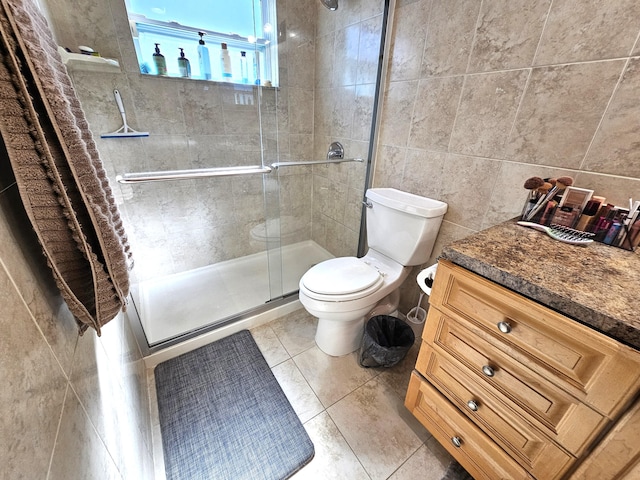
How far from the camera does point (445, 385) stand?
891 millimetres

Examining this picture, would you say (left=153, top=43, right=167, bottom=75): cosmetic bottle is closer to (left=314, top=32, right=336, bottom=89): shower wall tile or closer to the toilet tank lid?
(left=314, top=32, right=336, bottom=89): shower wall tile

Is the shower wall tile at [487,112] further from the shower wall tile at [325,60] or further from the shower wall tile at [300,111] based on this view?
the shower wall tile at [300,111]

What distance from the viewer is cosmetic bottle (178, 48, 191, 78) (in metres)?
1.61

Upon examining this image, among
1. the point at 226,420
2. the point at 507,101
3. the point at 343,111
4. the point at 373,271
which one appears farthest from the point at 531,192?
the point at 226,420

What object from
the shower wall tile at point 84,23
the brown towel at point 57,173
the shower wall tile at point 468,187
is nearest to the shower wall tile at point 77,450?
the brown towel at point 57,173

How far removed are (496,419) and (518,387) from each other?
0.51ft

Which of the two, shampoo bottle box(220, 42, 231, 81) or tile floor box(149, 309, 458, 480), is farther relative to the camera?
shampoo bottle box(220, 42, 231, 81)

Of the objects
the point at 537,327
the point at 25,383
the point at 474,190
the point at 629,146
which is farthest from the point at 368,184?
the point at 25,383

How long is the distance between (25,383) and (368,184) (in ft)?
5.40

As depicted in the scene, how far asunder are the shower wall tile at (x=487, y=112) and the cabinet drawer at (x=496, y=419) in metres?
0.86

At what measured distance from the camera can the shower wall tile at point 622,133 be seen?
0.77 m

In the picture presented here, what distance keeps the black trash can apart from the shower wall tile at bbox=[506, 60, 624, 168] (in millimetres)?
950

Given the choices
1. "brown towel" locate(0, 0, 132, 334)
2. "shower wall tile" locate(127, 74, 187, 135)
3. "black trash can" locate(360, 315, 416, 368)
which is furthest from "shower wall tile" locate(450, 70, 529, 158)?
"shower wall tile" locate(127, 74, 187, 135)

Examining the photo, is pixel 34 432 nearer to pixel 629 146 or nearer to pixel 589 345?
pixel 589 345
